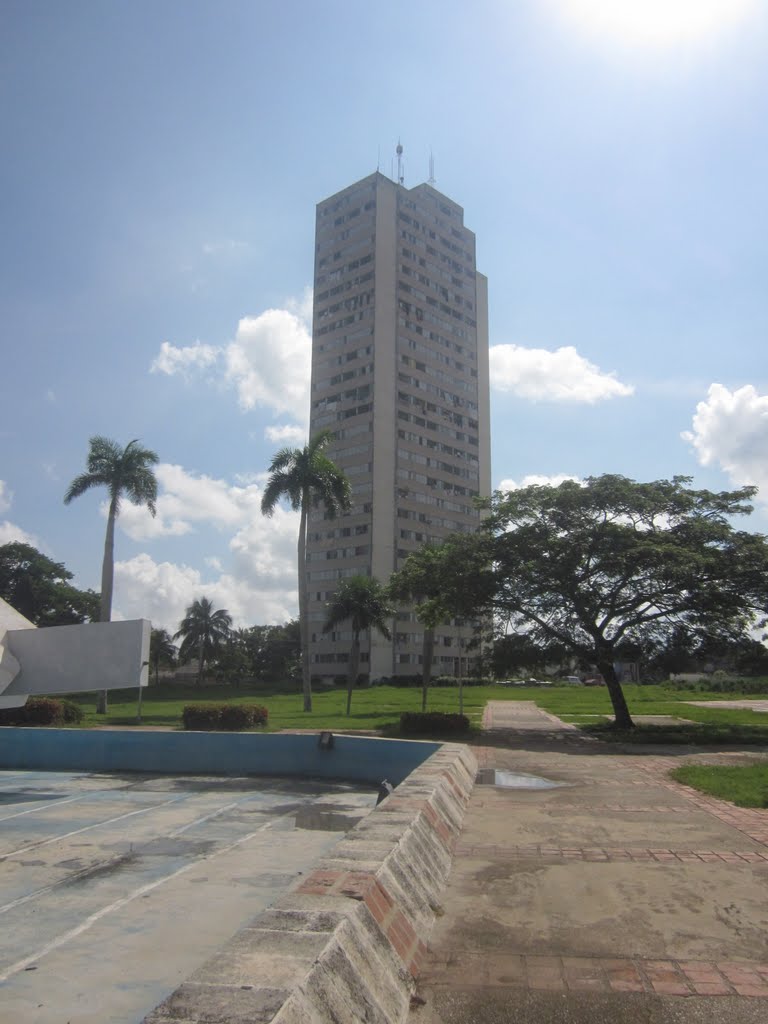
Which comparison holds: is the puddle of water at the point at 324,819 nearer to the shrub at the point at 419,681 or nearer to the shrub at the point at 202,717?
the shrub at the point at 202,717

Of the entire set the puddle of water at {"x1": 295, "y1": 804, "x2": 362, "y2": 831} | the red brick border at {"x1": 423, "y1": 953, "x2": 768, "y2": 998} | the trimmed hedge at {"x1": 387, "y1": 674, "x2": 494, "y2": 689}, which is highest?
the red brick border at {"x1": 423, "y1": 953, "x2": 768, "y2": 998}

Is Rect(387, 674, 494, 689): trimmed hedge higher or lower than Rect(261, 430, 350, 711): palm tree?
lower

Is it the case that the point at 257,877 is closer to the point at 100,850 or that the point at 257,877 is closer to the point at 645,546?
the point at 100,850

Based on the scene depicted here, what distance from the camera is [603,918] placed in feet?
15.5

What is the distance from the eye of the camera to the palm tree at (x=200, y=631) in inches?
3068

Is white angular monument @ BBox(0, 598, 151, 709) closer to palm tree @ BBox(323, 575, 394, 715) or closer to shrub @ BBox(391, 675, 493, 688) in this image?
palm tree @ BBox(323, 575, 394, 715)

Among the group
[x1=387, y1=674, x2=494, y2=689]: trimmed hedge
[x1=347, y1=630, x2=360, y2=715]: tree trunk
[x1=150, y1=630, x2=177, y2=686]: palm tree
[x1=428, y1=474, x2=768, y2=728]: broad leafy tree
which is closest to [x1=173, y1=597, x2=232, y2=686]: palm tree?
[x1=150, y1=630, x2=177, y2=686]: palm tree

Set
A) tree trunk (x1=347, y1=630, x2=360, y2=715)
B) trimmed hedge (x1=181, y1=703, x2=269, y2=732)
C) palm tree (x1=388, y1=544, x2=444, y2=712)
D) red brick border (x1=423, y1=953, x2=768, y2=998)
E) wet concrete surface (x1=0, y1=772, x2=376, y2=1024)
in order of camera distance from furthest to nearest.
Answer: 1. tree trunk (x1=347, y1=630, x2=360, y2=715)
2. palm tree (x1=388, y1=544, x2=444, y2=712)
3. trimmed hedge (x1=181, y1=703, x2=269, y2=732)
4. wet concrete surface (x1=0, y1=772, x2=376, y2=1024)
5. red brick border (x1=423, y1=953, x2=768, y2=998)

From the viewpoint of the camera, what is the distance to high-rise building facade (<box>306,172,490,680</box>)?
3002 inches

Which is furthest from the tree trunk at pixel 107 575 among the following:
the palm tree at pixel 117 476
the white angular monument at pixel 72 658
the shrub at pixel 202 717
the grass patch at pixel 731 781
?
the grass patch at pixel 731 781

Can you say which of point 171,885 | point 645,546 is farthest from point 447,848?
point 645,546

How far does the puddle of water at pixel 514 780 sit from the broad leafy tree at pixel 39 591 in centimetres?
5727

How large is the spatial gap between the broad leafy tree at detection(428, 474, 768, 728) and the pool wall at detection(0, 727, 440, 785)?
8.59 meters

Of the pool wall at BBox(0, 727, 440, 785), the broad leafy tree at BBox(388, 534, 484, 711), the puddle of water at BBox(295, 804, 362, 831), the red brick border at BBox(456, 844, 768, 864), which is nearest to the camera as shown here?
the red brick border at BBox(456, 844, 768, 864)
